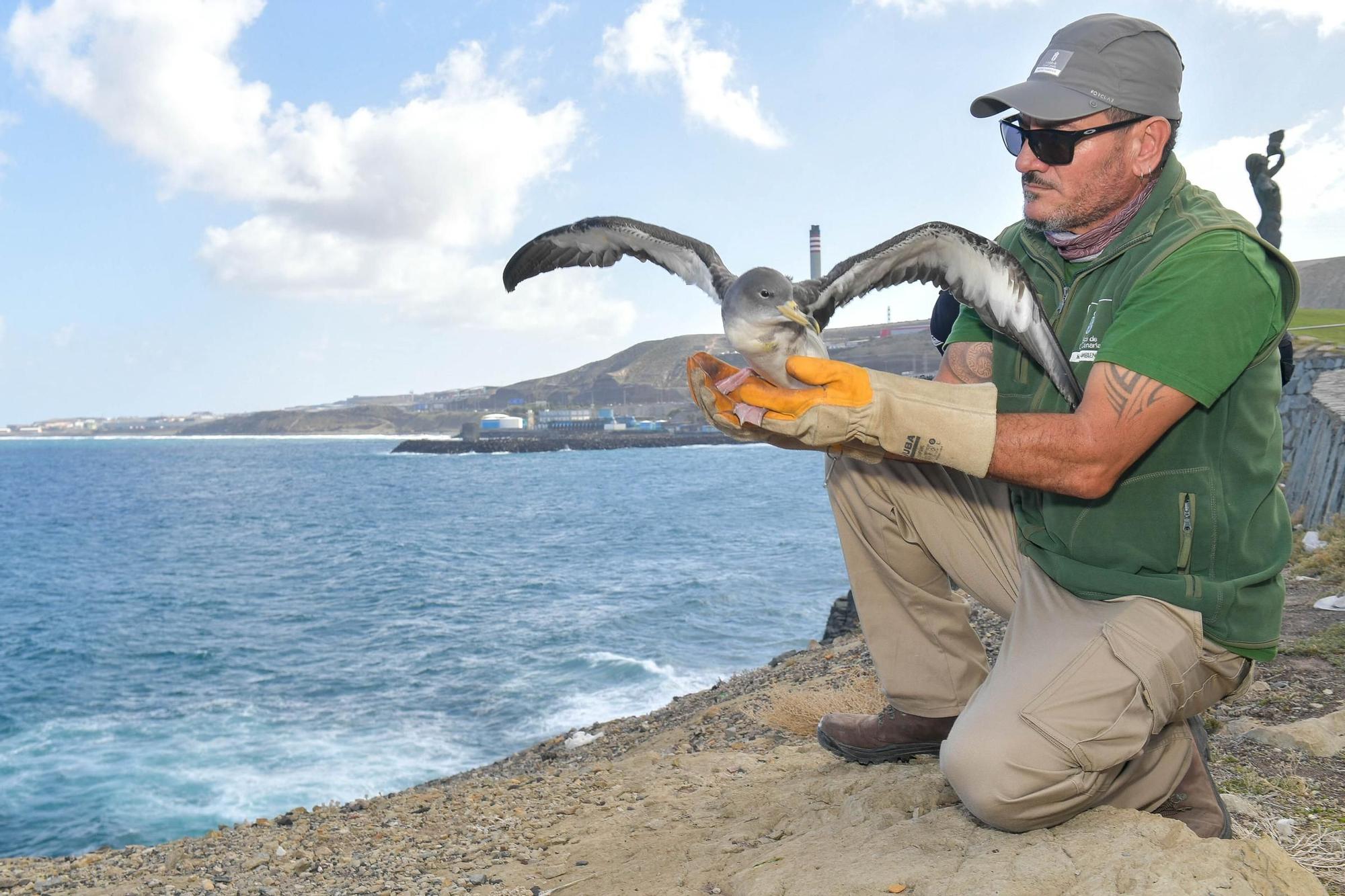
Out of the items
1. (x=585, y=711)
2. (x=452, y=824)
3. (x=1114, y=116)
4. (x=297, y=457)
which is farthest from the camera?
(x=297, y=457)

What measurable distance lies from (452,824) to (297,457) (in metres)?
171

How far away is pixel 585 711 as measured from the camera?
1731 centimetres

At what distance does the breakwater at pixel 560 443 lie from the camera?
15238 centimetres

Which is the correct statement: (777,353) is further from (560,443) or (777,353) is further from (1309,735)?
(560,443)

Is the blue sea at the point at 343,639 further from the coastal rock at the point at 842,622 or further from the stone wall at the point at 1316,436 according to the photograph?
the stone wall at the point at 1316,436

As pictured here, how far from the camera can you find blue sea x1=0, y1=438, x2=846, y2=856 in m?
15.8

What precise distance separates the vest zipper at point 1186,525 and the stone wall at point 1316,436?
389 inches

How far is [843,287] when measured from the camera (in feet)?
15.9

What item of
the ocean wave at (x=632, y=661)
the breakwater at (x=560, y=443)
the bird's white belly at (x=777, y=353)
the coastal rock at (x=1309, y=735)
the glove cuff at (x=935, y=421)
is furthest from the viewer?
the breakwater at (x=560, y=443)

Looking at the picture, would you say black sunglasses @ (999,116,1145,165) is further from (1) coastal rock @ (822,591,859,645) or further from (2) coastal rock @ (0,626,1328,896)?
(1) coastal rock @ (822,591,859,645)

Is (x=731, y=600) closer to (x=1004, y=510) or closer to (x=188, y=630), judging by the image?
(x=188, y=630)

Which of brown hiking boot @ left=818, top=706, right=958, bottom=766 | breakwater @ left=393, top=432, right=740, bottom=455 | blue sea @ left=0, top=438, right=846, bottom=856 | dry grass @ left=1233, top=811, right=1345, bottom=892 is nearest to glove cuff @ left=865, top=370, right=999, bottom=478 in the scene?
brown hiking boot @ left=818, top=706, right=958, bottom=766

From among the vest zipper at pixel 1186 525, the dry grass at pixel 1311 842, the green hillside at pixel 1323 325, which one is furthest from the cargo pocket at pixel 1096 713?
the green hillside at pixel 1323 325

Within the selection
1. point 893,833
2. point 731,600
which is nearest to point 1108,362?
point 893,833
